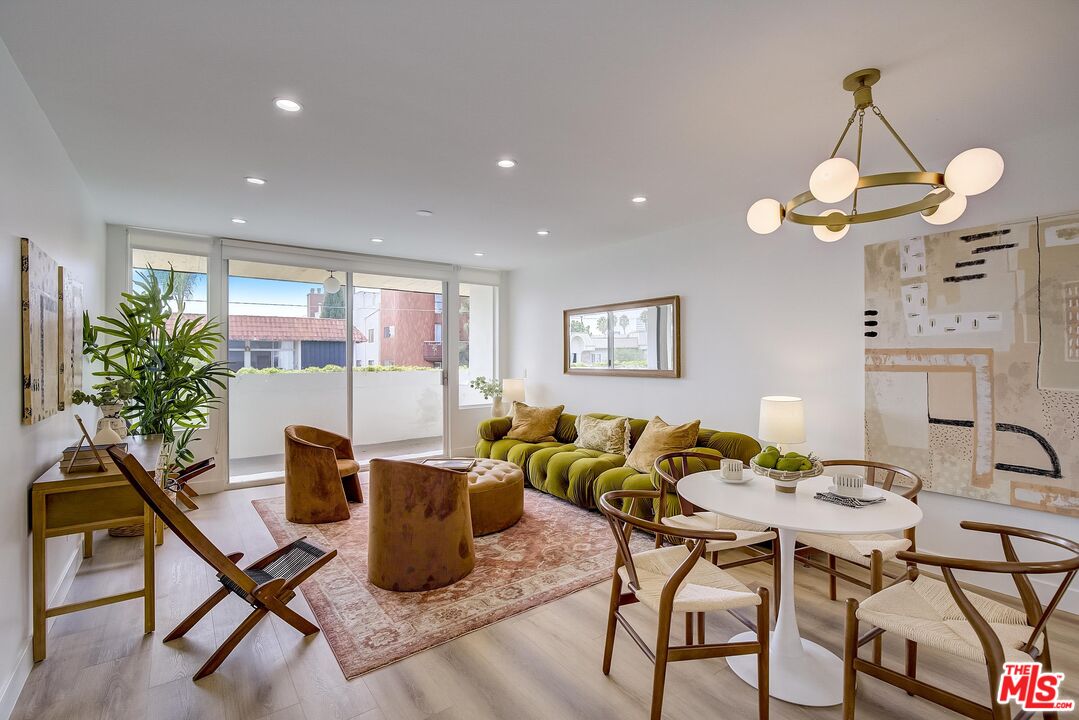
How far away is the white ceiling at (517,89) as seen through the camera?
185cm

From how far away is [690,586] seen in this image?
2.05m

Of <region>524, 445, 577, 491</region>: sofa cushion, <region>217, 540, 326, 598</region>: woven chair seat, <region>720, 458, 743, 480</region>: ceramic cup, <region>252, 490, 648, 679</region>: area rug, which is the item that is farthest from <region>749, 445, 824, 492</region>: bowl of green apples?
<region>524, 445, 577, 491</region>: sofa cushion

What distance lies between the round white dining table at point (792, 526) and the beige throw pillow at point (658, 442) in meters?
1.63

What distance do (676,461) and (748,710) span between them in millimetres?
1778

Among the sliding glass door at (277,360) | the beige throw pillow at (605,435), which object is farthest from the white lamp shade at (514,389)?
the sliding glass door at (277,360)

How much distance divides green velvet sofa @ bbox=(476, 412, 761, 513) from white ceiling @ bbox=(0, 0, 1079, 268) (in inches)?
75.2

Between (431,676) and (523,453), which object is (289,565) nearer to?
(431,676)

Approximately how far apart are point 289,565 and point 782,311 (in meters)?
3.80

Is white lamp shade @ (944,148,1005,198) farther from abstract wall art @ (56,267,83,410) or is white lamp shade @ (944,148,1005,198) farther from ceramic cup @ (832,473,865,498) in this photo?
abstract wall art @ (56,267,83,410)

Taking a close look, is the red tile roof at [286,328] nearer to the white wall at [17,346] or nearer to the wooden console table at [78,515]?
the white wall at [17,346]

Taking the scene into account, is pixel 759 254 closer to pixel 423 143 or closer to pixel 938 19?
pixel 938 19

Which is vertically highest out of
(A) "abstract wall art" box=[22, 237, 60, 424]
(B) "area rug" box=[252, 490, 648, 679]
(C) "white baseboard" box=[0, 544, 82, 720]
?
(A) "abstract wall art" box=[22, 237, 60, 424]

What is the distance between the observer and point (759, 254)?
4.25 metres

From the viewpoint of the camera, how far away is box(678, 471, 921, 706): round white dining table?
1.93 m
